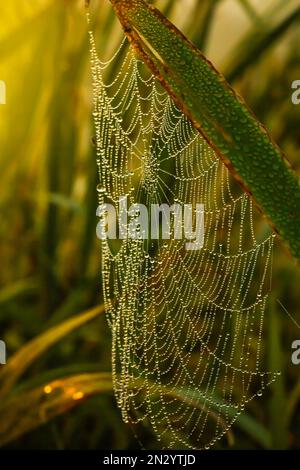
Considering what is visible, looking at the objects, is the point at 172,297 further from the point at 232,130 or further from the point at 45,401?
the point at 232,130

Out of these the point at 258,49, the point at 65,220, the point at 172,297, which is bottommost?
the point at 172,297

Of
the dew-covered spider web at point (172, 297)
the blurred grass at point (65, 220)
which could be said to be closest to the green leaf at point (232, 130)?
the dew-covered spider web at point (172, 297)

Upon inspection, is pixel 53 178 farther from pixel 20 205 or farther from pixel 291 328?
pixel 291 328

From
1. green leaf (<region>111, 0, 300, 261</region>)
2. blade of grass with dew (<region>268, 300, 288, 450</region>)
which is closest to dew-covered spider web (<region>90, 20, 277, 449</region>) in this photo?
blade of grass with dew (<region>268, 300, 288, 450</region>)

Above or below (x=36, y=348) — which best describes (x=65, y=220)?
above

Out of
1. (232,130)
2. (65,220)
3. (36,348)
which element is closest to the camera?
(232,130)

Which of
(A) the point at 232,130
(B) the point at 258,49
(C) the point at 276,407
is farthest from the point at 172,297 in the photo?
(A) the point at 232,130

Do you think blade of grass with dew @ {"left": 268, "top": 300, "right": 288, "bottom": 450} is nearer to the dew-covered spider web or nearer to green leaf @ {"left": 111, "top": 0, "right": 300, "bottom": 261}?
the dew-covered spider web
